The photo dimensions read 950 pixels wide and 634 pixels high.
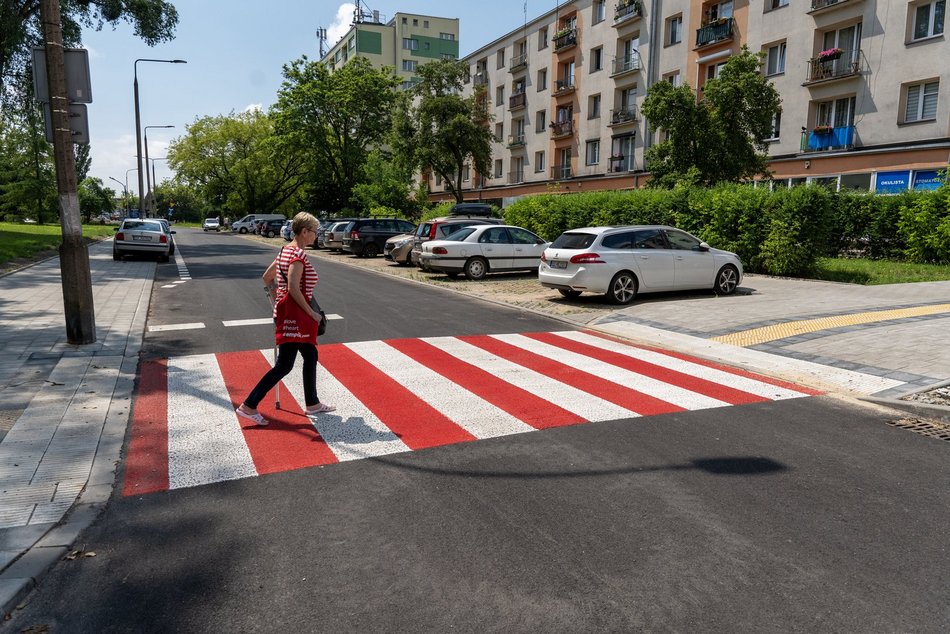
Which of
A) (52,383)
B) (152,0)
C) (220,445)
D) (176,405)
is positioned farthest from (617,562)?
(152,0)

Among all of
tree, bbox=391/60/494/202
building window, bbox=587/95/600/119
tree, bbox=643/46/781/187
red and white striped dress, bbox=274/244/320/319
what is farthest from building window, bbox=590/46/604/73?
red and white striped dress, bbox=274/244/320/319

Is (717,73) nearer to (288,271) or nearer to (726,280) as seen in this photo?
(726,280)

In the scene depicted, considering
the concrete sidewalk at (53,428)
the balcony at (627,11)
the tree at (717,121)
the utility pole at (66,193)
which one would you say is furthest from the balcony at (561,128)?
the utility pole at (66,193)

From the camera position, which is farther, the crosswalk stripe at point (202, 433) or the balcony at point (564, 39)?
the balcony at point (564, 39)

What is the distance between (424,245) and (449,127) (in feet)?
68.7

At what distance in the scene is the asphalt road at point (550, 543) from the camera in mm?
2910

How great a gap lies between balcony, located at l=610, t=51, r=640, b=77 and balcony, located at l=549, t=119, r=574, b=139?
16.0ft

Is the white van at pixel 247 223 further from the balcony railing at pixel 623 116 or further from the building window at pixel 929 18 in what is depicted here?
the building window at pixel 929 18

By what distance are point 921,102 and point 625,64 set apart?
17833mm

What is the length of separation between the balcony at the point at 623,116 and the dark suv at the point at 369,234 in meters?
16.3

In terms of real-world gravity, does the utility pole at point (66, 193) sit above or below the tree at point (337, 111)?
below

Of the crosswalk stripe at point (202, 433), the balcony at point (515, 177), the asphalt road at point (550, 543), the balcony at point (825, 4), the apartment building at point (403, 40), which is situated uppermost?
the apartment building at point (403, 40)

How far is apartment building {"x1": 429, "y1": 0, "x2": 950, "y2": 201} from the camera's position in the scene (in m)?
24.3

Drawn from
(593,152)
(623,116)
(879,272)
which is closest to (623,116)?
(623,116)
